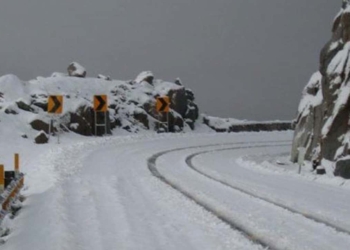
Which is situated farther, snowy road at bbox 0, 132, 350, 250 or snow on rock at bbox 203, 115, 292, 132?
snow on rock at bbox 203, 115, 292, 132

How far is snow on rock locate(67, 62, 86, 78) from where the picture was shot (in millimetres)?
50438

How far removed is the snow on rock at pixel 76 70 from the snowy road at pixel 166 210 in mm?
31397

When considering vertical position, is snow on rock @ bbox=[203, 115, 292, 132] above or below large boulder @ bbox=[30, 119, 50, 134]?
below

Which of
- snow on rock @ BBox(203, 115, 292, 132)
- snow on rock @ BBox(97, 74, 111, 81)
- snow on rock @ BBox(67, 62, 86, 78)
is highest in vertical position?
snow on rock @ BBox(67, 62, 86, 78)

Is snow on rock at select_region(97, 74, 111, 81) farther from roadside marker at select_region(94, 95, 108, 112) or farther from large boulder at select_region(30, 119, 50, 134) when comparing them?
large boulder at select_region(30, 119, 50, 134)

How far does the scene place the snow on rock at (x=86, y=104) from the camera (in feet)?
118

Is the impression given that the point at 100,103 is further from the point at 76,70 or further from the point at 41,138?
the point at 76,70

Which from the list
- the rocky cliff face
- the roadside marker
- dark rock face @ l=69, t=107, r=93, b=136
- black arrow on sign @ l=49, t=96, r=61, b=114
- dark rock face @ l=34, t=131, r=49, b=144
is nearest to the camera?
the rocky cliff face

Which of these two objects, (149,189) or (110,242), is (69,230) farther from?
(149,189)

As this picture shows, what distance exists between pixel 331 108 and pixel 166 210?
17442mm

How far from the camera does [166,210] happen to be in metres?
10.6

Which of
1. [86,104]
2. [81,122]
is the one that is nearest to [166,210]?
[81,122]

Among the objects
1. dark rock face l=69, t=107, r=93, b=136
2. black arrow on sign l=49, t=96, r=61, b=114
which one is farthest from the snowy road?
dark rock face l=69, t=107, r=93, b=136

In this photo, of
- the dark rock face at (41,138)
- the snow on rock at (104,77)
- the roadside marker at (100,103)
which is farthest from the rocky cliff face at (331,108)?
the snow on rock at (104,77)
